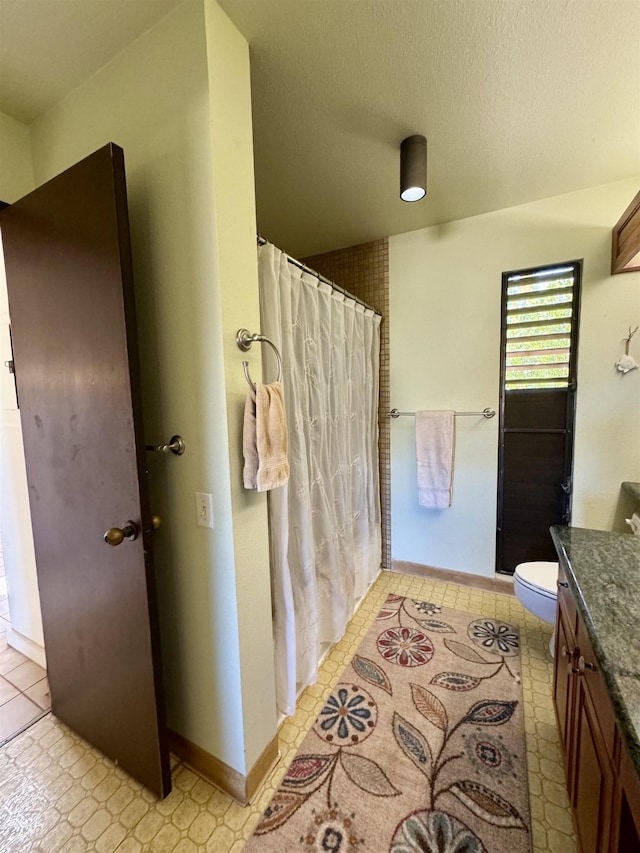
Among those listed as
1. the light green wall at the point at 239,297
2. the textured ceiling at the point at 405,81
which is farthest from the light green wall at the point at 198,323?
the textured ceiling at the point at 405,81

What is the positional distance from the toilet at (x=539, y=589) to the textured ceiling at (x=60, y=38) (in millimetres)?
2549

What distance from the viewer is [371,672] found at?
1698 mm

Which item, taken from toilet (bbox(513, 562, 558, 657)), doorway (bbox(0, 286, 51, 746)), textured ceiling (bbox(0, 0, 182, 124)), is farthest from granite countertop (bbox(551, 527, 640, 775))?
doorway (bbox(0, 286, 51, 746))

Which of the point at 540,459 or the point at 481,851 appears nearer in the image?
the point at 481,851

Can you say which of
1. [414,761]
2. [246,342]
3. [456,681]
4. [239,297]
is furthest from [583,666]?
[239,297]

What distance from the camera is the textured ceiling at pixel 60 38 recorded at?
969 mm

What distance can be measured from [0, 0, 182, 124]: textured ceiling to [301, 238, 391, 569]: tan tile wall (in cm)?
173

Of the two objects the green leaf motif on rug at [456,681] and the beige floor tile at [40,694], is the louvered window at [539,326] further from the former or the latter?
the beige floor tile at [40,694]

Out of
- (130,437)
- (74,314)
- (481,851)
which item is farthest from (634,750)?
(74,314)

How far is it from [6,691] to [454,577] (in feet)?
8.60

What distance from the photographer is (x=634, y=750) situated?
530 mm

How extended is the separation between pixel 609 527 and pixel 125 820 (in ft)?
8.51

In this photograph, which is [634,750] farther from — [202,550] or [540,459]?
[540,459]

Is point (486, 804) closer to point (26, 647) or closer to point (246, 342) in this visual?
point (246, 342)
